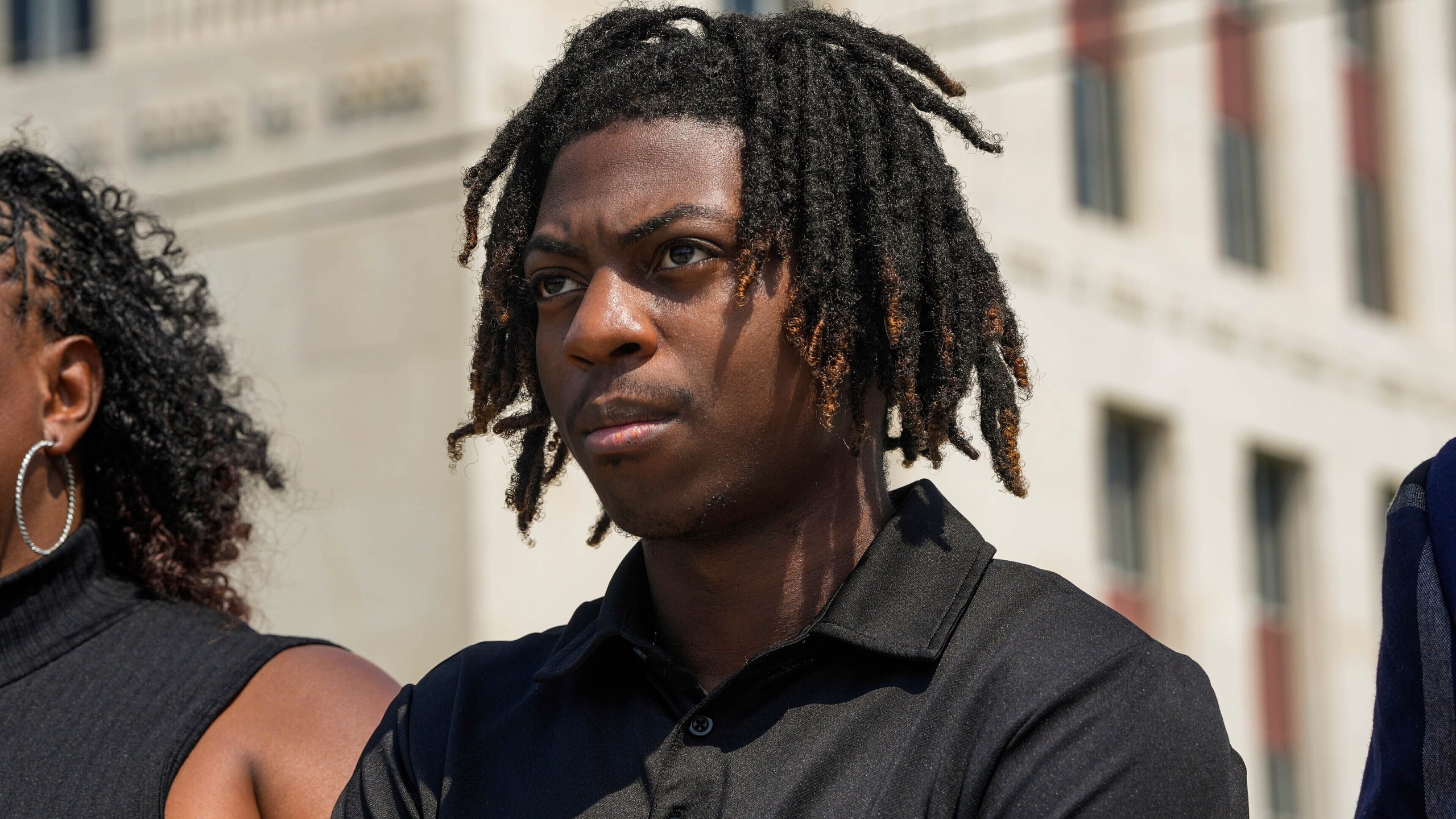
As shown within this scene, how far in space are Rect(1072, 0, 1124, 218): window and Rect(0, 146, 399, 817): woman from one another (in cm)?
1411

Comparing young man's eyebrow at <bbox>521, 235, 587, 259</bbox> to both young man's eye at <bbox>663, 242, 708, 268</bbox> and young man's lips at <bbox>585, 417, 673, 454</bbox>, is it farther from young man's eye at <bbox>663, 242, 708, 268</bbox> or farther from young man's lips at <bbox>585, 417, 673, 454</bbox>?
young man's lips at <bbox>585, 417, 673, 454</bbox>

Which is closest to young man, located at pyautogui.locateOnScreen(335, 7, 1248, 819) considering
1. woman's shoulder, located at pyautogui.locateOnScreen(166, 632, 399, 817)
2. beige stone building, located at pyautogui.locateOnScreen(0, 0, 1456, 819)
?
woman's shoulder, located at pyautogui.locateOnScreen(166, 632, 399, 817)

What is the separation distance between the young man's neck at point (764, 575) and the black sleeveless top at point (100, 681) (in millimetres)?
1002

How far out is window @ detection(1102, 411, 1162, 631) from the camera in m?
17.5

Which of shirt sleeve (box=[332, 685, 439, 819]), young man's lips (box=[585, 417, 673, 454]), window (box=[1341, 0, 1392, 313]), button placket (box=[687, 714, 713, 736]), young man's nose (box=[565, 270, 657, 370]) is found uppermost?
young man's nose (box=[565, 270, 657, 370])

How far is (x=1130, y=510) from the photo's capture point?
17953mm

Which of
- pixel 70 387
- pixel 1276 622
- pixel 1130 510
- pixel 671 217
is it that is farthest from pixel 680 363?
pixel 1276 622

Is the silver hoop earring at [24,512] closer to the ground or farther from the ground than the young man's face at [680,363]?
closer to the ground

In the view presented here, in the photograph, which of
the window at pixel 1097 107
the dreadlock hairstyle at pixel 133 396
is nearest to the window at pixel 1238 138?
the window at pixel 1097 107

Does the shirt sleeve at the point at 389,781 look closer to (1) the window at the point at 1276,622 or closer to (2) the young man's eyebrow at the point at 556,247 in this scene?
(2) the young man's eyebrow at the point at 556,247

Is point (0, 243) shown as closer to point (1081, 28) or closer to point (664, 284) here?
point (664, 284)

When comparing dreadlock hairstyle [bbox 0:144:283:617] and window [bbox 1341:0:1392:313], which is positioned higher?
dreadlock hairstyle [bbox 0:144:283:617]

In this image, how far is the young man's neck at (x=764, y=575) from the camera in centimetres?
282

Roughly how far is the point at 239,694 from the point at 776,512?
116cm
